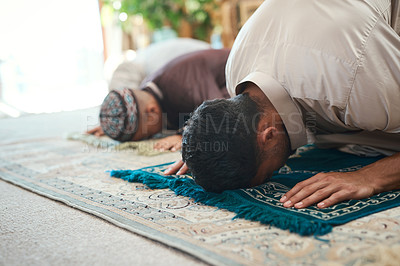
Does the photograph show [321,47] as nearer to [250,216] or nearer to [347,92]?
[347,92]

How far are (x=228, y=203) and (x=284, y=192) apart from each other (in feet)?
0.58

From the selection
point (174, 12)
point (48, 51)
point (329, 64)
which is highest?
point (174, 12)

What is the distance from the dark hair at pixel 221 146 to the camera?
39.8 inches

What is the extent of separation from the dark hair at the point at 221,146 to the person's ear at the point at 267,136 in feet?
0.08

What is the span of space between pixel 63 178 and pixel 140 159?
393mm

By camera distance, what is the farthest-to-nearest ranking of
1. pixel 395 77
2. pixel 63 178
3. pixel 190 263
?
pixel 63 178 < pixel 395 77 < pixel 190 263

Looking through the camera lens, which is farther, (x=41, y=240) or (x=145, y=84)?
(x=145, y=84)

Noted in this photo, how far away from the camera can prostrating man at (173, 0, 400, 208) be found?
102cm

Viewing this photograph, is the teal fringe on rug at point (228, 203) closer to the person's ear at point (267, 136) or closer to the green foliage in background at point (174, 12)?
the person's ear at point (267, 136)

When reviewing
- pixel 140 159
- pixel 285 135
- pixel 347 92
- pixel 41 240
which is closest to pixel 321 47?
pixel 347 92

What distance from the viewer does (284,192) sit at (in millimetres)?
1117

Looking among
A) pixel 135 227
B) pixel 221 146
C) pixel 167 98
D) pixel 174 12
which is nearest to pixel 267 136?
pixel 221 146

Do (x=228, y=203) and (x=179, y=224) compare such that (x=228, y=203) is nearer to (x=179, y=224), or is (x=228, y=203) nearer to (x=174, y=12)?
(x=179, y=224)

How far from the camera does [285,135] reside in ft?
3.79
